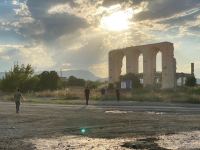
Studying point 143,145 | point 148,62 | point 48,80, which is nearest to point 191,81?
point 148,62

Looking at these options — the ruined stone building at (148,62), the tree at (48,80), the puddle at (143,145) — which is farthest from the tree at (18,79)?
the puddle at (143,145)

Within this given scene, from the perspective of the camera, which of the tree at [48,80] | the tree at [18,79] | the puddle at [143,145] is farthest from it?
the tree at [48,80]

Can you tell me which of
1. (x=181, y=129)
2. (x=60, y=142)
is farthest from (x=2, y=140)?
(x=181, y=129)

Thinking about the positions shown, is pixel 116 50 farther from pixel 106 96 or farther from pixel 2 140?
pixel 2 140

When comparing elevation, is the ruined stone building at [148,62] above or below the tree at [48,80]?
above

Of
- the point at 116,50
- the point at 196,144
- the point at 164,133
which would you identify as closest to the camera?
the point at 196,144

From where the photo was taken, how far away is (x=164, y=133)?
20.7 meters

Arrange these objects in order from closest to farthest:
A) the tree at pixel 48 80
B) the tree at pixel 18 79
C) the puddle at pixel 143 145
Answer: the puddle at pixel 143 145, the tree at pixel 18 79, the tree at pixel 48 80

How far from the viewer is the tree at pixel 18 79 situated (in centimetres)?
8812

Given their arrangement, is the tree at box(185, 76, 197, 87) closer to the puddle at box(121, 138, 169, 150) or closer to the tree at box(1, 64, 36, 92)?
the tree at box(1, 64, 36, 92)

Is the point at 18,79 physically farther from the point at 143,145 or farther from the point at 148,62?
the point at 143,145

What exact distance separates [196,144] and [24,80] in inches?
2927

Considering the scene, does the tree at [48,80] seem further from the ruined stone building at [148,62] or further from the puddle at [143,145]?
the puddle at [143,145]

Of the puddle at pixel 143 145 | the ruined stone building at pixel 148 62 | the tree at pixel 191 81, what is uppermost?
the ruined stone building at pixel 148 62
